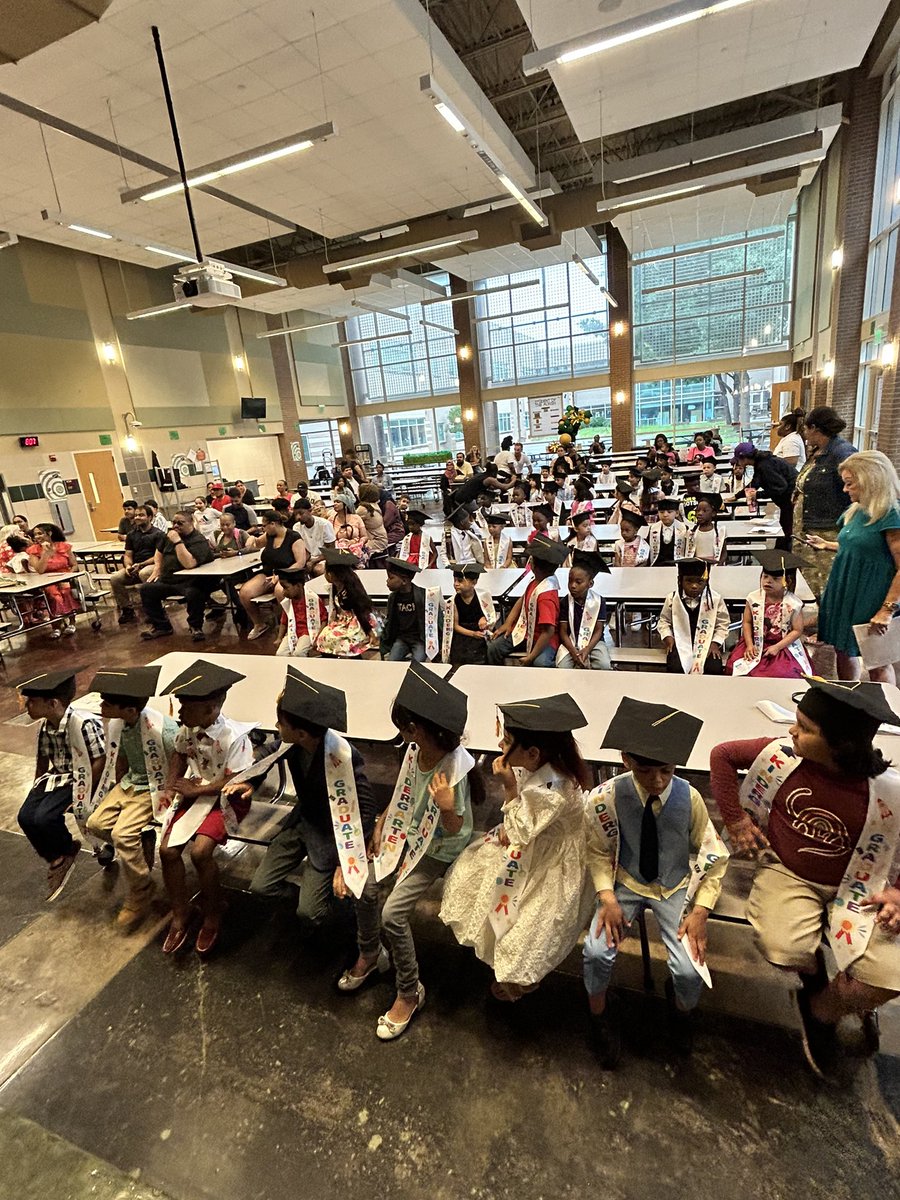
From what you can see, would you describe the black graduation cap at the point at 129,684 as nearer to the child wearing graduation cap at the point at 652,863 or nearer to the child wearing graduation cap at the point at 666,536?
the child wearing graduation cap at the point at 652,863

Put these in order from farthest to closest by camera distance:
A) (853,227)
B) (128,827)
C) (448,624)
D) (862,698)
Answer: (853,227) < (448,624) < (128,827) < (862,698)

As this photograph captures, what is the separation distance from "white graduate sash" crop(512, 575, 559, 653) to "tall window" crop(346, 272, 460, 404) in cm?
1666

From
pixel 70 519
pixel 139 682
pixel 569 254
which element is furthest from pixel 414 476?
pixel 139 682

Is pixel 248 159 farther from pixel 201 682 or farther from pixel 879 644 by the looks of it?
pixel 879 644

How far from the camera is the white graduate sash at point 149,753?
2334 mm

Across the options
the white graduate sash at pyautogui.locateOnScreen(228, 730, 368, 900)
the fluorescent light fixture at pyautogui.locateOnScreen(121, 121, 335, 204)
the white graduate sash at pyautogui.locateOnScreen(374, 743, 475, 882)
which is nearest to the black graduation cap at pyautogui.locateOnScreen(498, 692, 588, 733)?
the white graduate sash at pyautogui.locateOnScreen(374, 743, 475, 882)

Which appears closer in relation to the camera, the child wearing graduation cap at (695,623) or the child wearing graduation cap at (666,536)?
the child wearing graduation cap at (695,623)

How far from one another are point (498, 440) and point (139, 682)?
725 inches

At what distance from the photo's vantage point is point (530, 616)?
11.5 ft

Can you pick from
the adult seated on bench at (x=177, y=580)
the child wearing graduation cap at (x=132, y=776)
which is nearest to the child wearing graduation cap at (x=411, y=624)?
the child wearing graduation cap at (x=132, y=776)

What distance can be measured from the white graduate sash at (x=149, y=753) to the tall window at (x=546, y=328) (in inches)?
637

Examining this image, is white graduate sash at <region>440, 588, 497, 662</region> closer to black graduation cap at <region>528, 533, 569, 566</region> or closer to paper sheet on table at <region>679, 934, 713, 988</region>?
black graduation cap at <region>528, 533, 569, 566</region>

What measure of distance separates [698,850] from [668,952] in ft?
1.00

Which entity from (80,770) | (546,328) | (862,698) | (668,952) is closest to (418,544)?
(80,770)
